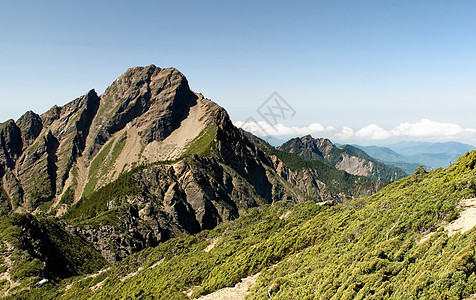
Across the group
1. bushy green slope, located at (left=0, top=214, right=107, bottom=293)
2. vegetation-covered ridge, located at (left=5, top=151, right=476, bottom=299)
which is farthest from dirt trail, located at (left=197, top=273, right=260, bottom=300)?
bushy green slope, located at (left=0, top=214, right=107, bottom=293)

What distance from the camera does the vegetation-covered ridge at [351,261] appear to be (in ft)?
71.7

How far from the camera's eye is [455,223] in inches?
1156

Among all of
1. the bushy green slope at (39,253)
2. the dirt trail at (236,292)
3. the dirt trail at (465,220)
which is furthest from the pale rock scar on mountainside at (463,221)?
the bushy green slope at (39,253)

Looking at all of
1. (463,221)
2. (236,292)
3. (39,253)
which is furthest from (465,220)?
(39,253)

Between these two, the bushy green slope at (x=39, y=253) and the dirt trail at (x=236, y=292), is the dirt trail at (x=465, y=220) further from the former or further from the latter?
the bushy green slope at (x=39, y=253)

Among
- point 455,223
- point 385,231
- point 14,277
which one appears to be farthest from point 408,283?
point 14,277

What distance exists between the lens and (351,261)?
101ft

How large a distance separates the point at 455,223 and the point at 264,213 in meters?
69.6

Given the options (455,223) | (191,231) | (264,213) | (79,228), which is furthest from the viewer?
(191,231)

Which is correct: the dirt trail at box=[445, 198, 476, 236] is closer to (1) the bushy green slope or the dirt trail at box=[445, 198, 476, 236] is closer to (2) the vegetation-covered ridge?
(2) the vegetation-covered ridge

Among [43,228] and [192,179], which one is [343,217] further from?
[192,179]

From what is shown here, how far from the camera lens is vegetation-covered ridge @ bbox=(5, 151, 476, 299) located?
2186 cm

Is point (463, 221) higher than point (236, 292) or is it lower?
higher

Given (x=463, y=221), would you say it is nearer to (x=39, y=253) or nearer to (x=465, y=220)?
(x=465, y=220)
